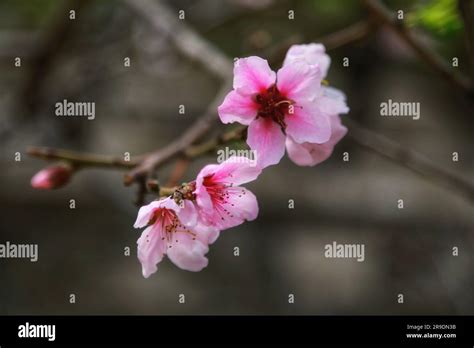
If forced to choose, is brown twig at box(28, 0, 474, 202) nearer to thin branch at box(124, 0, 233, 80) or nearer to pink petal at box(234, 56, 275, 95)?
thin branch at box(124, 0, 233, 80)

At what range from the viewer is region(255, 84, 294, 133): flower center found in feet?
3.61

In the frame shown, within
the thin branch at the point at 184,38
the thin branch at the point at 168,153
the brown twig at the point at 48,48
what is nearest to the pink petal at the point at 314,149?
the thin branch at the point at 168,153

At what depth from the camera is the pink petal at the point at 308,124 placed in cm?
105

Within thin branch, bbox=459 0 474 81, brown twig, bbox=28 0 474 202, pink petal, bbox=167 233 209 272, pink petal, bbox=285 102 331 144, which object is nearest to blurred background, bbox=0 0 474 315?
brown twig, bbox=28 0 474 202

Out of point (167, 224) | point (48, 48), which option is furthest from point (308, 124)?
point (48, 48)

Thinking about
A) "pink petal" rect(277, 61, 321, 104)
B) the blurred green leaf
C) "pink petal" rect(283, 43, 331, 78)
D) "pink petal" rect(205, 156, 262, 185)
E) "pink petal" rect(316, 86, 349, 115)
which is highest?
the blurred green leaf

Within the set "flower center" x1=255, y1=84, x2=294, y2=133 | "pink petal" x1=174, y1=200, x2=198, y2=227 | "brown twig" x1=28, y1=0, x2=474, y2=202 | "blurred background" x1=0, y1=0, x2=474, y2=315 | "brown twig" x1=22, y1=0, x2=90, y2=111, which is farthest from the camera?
"blurred background" x1=0, y1=0, x2=474, y2=315

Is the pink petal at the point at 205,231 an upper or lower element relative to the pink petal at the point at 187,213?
lower

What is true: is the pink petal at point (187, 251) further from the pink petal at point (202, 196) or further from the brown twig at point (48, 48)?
the brown twig at point (48, 48)

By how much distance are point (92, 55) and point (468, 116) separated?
3.02 meters

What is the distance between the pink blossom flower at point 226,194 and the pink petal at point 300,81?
16cm

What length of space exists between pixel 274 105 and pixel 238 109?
2.9 inches
